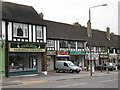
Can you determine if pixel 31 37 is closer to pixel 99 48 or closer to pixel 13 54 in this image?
pixel 13 54

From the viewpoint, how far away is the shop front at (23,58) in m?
38.6

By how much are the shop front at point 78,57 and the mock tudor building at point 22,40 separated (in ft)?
41.2

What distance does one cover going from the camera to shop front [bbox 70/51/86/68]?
56234 millimetres

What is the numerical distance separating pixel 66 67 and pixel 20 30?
11.9 metres

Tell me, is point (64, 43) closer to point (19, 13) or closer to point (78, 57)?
point (78, 57)

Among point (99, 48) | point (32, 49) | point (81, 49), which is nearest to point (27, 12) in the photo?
point (32, 49)

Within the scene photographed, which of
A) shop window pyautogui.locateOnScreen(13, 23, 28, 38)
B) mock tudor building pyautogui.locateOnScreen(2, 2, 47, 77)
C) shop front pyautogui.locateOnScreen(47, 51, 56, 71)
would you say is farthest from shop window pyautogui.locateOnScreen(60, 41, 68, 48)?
shop window pyautogui.locateOnScreen(13, 23, 28, 38)

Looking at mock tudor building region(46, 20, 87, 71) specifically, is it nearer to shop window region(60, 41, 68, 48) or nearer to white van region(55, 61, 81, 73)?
shop window region(60, 41, 68, 48)

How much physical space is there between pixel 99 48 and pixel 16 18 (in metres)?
28.4

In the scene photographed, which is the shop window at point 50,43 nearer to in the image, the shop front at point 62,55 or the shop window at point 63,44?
the shop front at point 62,55

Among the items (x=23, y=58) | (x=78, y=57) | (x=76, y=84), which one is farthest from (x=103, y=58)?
(x=76, y=84)

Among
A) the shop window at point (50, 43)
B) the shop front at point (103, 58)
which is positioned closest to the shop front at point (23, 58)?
the shop window at point (50, 43)

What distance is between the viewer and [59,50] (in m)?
52.5

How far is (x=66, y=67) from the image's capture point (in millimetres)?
49719
